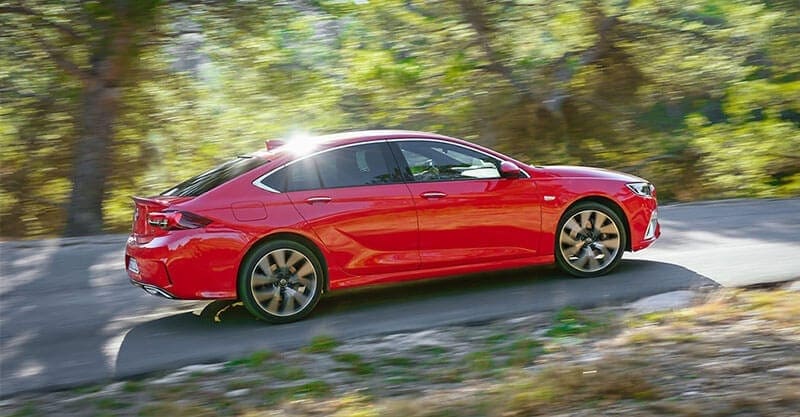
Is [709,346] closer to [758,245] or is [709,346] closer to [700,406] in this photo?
[700,406]

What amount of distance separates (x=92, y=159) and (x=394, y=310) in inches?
343

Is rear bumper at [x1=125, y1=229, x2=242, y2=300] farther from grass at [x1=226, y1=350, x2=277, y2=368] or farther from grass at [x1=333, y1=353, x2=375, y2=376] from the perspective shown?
grass at [x1=333, y1=353, x2=375, y2=376]

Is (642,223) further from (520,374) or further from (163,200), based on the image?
(163,200)

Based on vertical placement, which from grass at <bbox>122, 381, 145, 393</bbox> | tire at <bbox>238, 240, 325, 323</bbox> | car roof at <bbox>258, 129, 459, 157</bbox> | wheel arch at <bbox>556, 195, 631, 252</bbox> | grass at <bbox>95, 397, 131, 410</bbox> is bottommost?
grass at <bbox>95, 397, 131, 410</bbox>

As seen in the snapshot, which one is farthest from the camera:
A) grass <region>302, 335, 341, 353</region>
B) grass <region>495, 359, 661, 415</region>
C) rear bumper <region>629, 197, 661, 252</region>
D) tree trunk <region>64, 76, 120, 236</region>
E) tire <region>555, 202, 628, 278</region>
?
tree trunk <region>64, 76, 120, 236</region>

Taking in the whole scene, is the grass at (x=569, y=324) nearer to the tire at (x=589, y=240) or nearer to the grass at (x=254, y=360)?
the tire at (x=589, y=240)

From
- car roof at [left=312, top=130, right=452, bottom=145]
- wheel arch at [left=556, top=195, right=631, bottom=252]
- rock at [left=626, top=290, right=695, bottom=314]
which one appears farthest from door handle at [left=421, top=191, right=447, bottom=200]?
rock at [left=626, top=290, right=695, bottom=314]

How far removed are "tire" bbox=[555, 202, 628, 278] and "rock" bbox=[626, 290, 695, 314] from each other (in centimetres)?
88

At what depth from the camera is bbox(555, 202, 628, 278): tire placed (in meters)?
8.80

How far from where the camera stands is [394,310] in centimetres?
814

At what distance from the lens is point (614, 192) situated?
29.2ft

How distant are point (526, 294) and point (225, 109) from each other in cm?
1230

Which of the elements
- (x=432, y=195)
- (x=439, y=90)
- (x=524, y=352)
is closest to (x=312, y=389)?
(x=524, y=352)

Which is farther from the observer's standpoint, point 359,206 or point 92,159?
point 92,159
